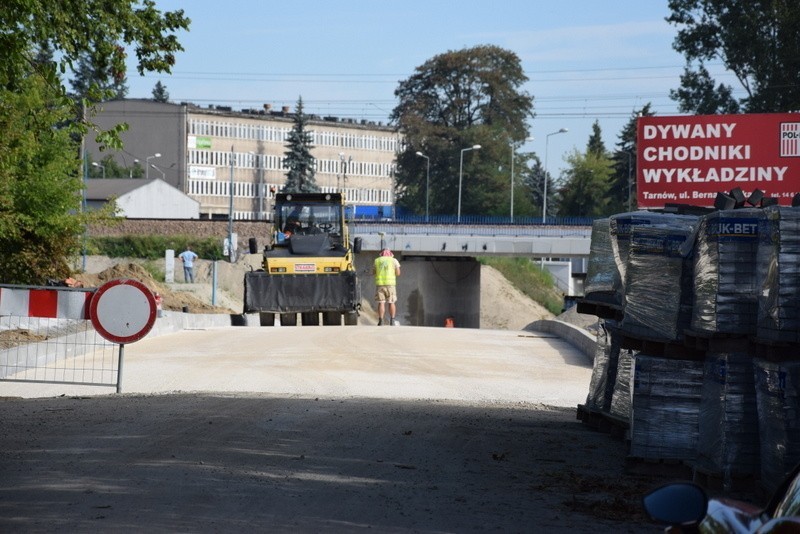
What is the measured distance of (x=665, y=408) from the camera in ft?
32.6

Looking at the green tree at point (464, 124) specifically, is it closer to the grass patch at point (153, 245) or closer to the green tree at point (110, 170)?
the grass patch at point (153, 245)

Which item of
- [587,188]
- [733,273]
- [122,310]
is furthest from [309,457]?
[587,188]

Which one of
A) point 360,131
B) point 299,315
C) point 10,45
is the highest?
point 360,131

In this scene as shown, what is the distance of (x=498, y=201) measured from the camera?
103 metres

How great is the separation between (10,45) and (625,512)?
9390mm

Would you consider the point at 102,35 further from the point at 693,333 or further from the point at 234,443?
the point at 693,333

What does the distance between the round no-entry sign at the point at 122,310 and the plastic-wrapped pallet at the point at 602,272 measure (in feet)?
16.0

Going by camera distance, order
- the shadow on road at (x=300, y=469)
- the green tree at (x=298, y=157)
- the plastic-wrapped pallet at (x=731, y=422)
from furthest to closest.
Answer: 1. the green tree at (x=298, y=157)
2. the plastic-wrapped pallet at (x=731, y=422)
3. the shadow on road at (x=300, y=469)

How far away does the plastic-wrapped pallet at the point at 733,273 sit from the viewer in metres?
8.80

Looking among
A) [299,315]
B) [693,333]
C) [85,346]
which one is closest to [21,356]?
[85,346]

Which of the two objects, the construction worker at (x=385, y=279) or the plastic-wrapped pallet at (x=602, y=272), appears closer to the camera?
the plastic-wrapped pallet at (x=602, y=272)

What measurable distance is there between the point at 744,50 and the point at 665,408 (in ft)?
154

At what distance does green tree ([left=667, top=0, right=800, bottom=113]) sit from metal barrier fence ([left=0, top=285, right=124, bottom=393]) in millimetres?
35890

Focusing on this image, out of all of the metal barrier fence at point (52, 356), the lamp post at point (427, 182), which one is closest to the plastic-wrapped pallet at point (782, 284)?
the metal barrier fence at point (52, 356)
